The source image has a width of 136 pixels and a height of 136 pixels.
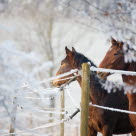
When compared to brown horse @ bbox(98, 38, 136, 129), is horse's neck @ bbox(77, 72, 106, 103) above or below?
below

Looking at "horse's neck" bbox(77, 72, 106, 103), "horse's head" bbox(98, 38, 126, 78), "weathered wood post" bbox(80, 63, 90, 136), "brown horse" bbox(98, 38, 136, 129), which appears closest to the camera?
"weathered wood post" bbox(80, 63, 90, 136)

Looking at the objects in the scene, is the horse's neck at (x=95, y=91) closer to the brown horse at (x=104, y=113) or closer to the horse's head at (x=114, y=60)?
the brown horse at (x=104, y=113)

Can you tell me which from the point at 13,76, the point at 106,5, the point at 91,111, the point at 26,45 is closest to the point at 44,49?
the point at 26,45

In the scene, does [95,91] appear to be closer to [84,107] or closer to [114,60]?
[114,60]

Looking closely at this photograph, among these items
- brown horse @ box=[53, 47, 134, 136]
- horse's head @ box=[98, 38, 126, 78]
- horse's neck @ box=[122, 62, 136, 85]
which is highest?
horse's head @ box=[98, 38, 126, 78]

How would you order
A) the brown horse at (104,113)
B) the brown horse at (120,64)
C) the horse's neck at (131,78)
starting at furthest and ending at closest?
the brown horse at (104,113) → the horse's neck at (131,78) → the brown horse at (120,64)

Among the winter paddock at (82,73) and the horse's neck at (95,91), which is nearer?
the winter paddock at (82,73)

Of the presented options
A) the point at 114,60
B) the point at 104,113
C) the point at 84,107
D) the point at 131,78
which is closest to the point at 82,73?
the point at 84,107

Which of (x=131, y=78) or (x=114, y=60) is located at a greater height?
(x=114, y=60)

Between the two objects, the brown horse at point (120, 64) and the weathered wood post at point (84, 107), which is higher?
the brown horse at point (120, 64)

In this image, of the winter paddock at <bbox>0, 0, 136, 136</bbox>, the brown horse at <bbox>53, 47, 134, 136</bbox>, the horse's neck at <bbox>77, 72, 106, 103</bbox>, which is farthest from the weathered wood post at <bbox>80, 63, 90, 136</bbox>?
the horse's neck at <bbox>77, 72, 106, 103</bbox>

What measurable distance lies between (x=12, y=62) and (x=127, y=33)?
132cm

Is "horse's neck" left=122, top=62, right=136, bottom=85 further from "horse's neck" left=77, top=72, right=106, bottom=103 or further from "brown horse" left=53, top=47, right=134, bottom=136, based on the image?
"horse's neck" left=77, top=72, right=106, bottom=103

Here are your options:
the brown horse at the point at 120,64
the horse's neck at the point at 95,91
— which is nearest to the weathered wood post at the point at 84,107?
the brown horse at the point at 120,64
